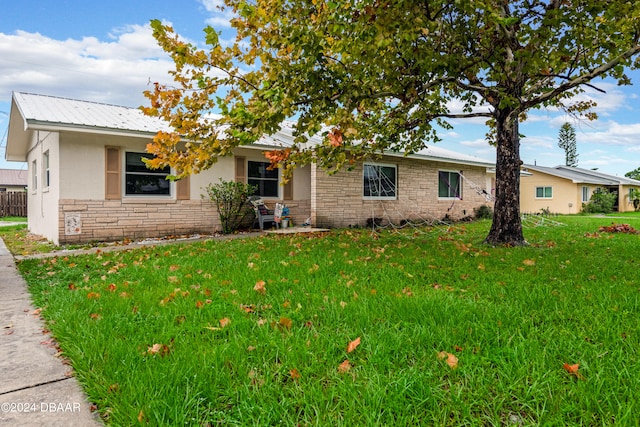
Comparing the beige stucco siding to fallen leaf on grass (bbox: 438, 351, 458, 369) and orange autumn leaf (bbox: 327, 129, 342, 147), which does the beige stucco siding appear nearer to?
orange autumn leaf (bbox: 327, 129, 342, 147)

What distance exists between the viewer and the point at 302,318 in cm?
316

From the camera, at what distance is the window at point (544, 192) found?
28.5 meters

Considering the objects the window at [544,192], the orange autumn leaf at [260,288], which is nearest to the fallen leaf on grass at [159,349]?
the orange autumn leaf at [260,288]

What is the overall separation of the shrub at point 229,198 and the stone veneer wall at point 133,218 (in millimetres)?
306

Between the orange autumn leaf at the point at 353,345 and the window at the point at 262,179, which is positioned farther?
the window at the point at 262,179

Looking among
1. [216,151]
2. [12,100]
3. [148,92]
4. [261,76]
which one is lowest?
[216,151]

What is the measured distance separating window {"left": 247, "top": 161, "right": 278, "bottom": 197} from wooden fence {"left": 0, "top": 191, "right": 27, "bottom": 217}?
19431 mm

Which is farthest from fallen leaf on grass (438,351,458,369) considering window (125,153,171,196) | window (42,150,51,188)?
window (42,150,51,188)

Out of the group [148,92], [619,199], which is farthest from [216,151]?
[619,199]

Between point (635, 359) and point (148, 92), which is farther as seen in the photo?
point (148, 92)

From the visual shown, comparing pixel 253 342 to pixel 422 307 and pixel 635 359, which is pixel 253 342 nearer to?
pixel 422 307

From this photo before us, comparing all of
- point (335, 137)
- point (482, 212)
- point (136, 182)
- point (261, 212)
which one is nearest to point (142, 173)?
point (136, 182)

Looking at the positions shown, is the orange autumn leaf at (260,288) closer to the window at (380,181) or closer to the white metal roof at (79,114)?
the white metal roof at (79,114)

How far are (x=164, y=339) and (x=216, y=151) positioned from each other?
3857mm
